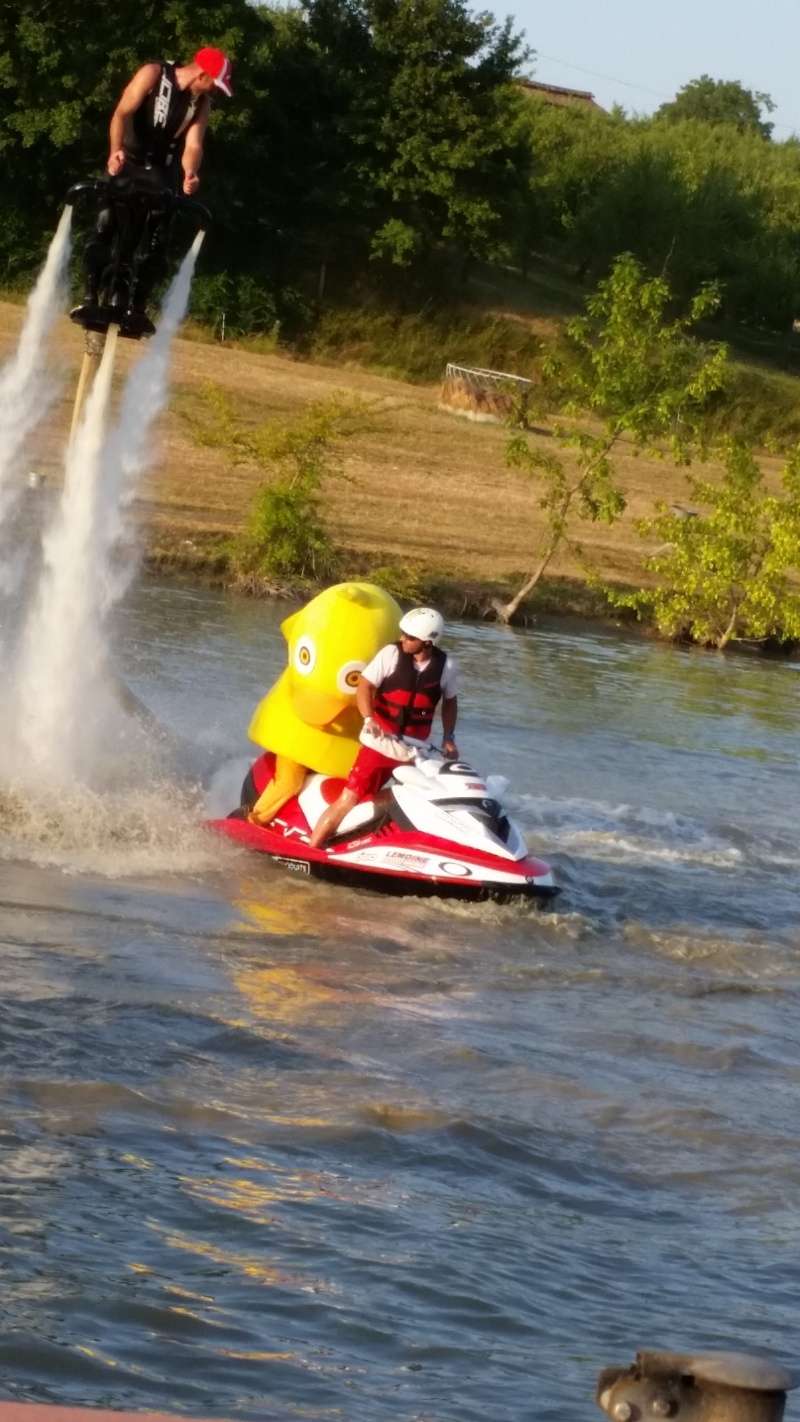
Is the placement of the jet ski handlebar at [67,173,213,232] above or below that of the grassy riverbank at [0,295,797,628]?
above

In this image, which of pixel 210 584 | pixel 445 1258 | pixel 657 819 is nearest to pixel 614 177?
pixel 210 584

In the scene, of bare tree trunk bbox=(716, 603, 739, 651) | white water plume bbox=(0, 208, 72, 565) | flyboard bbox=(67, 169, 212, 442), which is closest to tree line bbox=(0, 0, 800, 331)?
bare tree trunk bbox=(716, 603, 739, 651)

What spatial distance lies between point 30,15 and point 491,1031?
134ft

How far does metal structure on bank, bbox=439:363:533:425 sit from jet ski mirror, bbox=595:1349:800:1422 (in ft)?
137

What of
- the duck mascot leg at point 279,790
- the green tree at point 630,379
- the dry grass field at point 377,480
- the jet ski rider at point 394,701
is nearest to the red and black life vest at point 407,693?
the jet ski rider at point 394,701

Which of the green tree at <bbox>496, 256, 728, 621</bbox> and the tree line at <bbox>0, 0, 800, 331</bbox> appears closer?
the green tree at <bbox>496, 256, 728, 621</bbox>

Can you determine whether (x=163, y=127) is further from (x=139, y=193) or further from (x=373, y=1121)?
(x=373, y=1121)

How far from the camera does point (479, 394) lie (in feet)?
152

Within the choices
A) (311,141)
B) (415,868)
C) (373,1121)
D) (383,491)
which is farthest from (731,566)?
(311,141)

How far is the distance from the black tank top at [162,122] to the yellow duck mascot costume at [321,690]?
2805 mm

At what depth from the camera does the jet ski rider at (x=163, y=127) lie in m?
11.9

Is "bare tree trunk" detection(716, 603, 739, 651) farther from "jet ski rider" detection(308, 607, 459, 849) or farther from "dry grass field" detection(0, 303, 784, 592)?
"jet ski rider" detection(308, 607, 459, 849)

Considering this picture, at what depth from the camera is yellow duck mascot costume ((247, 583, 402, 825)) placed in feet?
43.6

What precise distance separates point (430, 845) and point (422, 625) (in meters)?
1.27
